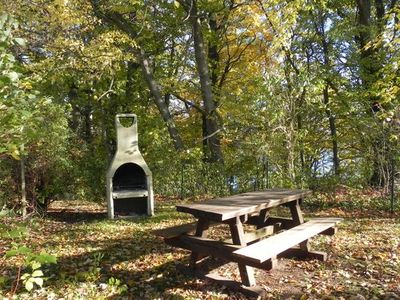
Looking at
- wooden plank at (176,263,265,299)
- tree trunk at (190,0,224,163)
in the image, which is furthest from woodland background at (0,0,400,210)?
wooden plank at (176,263,265,299)

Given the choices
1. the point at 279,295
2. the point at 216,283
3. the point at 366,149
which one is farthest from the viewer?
the point at 366,149

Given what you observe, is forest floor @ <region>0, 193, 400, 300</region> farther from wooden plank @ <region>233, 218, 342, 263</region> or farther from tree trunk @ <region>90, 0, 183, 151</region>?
tree trunk @ <region>90, 0, 183, 151</region>

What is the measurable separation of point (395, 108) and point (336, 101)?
175 inches

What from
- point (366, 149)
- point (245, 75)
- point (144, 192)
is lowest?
point (144, 192)

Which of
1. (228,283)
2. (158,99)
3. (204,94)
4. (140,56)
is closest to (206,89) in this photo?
(204,94)

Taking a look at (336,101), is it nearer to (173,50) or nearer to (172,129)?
(172,129)

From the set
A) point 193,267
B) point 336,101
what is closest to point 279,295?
point 193,267

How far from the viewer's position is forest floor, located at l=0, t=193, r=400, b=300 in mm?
4094

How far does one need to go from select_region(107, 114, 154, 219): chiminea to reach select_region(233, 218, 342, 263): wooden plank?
14.1 feet

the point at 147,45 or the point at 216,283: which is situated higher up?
the point at 147,45

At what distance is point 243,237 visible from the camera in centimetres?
424

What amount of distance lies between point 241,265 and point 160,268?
1.26 metres

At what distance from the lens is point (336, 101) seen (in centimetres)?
1330

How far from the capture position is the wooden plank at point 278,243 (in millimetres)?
3457
